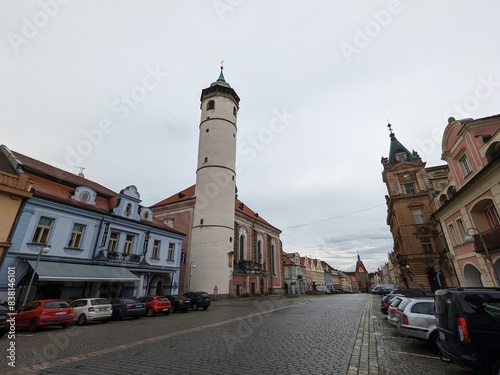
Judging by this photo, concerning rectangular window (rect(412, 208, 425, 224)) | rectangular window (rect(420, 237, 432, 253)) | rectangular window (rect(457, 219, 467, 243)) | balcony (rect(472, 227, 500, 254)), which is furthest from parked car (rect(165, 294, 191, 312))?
A: rectangular window (rect(412, 208, 425, 224))

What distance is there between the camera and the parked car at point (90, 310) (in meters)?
14.0

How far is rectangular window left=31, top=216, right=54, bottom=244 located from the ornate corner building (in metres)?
37.6

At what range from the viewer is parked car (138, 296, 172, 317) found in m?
17.7

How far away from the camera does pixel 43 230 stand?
17.9m

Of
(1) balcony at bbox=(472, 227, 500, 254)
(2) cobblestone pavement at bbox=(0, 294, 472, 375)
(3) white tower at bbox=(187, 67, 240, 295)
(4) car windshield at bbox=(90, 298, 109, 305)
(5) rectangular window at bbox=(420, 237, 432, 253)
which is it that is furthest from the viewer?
(3) white tower at bbox=(187, 67, 240, 295)

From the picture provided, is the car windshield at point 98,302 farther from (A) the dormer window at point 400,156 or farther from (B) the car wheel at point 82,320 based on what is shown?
(A) the dormer window at point 400,156

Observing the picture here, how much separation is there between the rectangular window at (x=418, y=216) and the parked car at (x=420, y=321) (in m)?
32.9

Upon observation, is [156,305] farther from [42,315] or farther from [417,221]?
[417,221]

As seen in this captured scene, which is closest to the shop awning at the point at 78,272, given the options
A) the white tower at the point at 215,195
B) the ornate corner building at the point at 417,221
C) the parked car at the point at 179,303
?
the parked car at the point at 179,303

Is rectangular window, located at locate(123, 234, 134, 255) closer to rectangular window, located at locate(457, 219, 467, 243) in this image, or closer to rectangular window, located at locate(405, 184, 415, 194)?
rectangular window, located at locate(457, 219, 467, 243)

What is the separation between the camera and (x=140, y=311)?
53.9 ft

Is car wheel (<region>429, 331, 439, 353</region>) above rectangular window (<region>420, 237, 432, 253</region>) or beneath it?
beneath

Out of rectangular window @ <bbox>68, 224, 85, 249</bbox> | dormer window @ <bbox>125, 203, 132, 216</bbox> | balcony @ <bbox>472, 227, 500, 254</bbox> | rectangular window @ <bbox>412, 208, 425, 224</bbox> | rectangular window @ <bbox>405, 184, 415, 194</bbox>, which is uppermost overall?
rectangular window @ <bbox>405, 184, 415, 194</bbox>

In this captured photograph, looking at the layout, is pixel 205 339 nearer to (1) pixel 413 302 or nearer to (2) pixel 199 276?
(1) pixel 413 302
